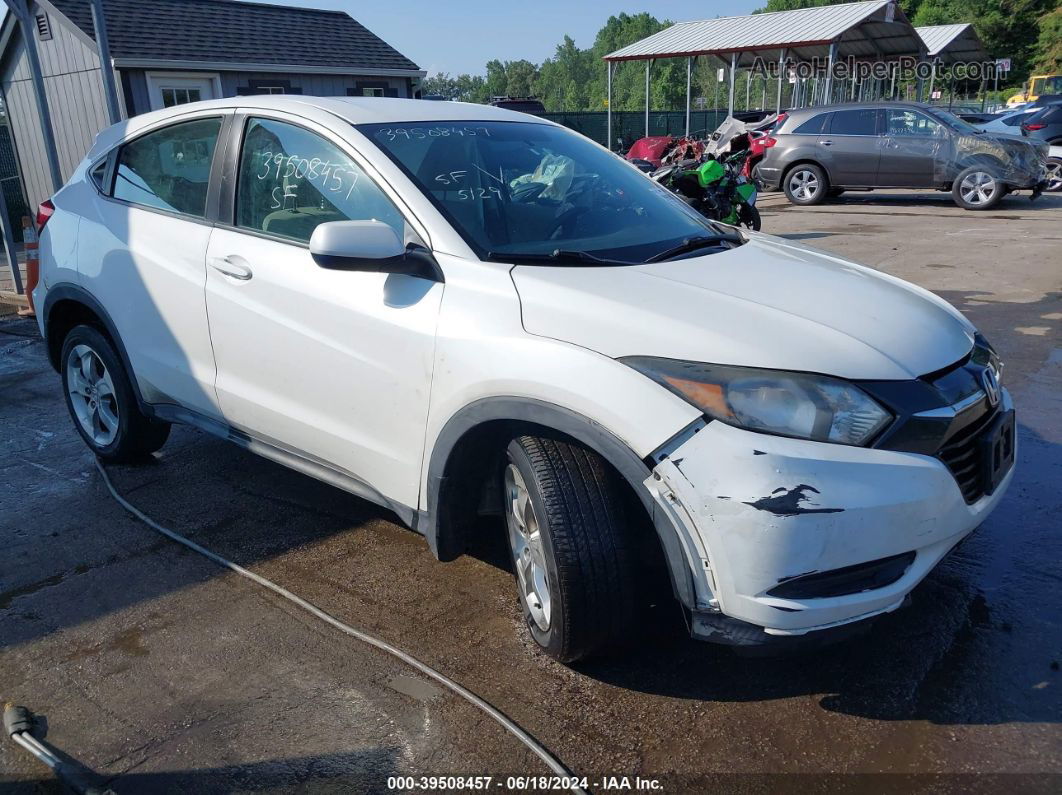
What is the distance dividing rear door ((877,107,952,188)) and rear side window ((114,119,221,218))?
538 inches

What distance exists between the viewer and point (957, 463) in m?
2.47

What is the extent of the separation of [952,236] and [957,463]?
1073cm

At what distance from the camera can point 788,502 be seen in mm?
2193

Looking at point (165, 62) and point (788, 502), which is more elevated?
point (165, 62)

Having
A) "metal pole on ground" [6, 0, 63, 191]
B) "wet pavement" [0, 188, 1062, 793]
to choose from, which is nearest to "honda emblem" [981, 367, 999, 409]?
"wet pavement" [0, 188, 1062, 793]

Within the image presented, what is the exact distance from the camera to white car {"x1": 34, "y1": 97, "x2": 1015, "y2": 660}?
7.50ft

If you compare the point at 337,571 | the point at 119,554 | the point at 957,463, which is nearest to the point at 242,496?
the point at 119,554

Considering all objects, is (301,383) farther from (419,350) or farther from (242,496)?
(242,496)

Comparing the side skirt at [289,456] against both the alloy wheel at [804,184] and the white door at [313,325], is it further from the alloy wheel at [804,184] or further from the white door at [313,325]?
the alloy wheel at [804,184]

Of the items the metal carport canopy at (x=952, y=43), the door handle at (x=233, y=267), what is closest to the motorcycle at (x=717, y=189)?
the door handle at (x=233, y=267)

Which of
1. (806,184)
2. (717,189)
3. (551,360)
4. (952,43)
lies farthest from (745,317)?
(952,43)

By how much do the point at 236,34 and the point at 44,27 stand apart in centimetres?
353

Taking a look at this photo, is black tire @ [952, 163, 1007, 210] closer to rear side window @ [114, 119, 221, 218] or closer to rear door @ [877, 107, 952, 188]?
rear door @ [877, 107, 952, 188]

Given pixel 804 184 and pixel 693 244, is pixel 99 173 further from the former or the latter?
pixel 804 184
